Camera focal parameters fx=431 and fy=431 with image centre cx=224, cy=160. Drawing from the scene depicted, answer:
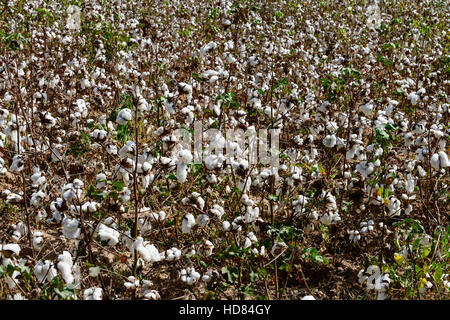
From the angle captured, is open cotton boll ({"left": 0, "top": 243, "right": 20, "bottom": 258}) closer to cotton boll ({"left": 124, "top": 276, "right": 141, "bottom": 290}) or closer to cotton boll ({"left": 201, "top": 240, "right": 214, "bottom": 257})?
cotton boll ({"left": 124, "top": 276, "right": 141, "bottom": 290})

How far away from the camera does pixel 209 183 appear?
3127mm

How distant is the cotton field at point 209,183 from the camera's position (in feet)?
8.51

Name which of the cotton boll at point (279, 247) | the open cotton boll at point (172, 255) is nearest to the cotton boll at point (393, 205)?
the cotton boll at point (279, 247)

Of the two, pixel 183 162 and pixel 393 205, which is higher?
pixel 183 162

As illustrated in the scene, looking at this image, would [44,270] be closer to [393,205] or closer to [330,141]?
[330,141]

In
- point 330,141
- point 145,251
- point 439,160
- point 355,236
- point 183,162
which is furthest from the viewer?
point 330,141

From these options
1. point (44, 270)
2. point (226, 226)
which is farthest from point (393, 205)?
point (44, 270)

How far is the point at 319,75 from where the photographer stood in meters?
6.23

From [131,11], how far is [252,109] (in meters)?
5.91

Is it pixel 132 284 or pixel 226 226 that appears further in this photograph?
pixel 226 226
